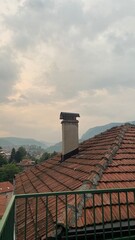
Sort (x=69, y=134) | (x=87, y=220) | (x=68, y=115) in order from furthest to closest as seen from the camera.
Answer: (x=68, y=115) → (x=69, y=134) → (x=87, y=220)

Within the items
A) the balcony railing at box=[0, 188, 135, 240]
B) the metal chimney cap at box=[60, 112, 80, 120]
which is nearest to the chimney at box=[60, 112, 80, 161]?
the metal chimney cap at box=[60, 112, 80, 120]

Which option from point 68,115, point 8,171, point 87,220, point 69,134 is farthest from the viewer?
point 8,171

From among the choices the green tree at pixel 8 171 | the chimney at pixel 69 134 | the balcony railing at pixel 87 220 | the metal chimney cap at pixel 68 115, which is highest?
the metal chimney cap at pixel 68 115

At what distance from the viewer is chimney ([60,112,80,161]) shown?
33.6ft

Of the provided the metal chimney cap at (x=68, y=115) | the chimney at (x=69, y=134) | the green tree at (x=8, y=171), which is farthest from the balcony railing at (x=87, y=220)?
the green tree at (x=8, y=171)

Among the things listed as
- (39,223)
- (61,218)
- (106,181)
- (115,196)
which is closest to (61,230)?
(61,218)

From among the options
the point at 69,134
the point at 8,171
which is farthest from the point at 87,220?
the point at 8,171

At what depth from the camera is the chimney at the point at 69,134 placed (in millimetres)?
10234

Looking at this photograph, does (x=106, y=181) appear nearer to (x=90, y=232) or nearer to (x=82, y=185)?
(x=82, y=185)

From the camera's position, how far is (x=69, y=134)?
10.3 metres

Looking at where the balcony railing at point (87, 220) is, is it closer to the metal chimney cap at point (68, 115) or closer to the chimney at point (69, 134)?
the chimney at point (69, 134)

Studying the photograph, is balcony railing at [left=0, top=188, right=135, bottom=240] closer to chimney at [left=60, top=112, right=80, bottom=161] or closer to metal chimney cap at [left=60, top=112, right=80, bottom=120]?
chimney at [left=60, top=112, right=80, bottom=161]

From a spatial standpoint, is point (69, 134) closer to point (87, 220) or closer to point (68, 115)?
point (68, 115)

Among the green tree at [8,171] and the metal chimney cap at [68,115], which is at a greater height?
the metal chimney cap at [68,115]
